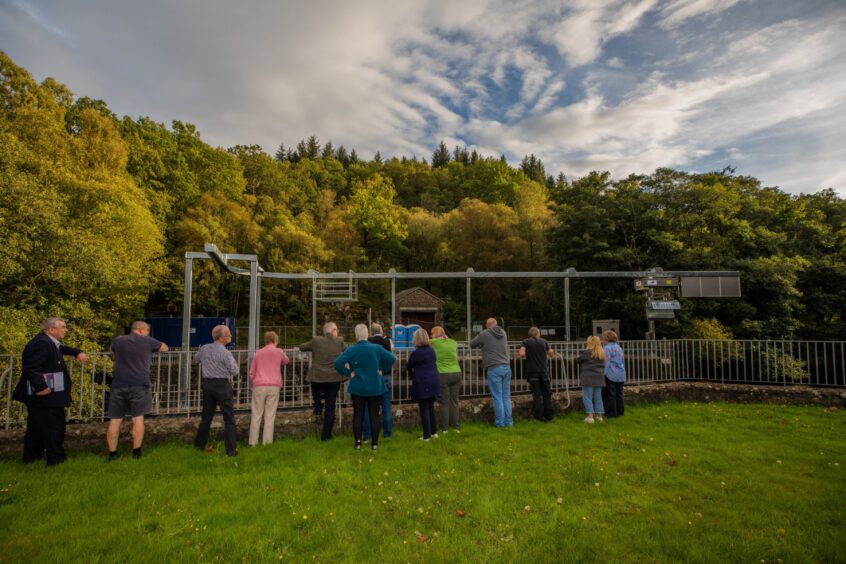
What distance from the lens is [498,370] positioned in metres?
7.85

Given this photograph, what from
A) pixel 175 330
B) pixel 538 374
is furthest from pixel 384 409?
pixel 175 330

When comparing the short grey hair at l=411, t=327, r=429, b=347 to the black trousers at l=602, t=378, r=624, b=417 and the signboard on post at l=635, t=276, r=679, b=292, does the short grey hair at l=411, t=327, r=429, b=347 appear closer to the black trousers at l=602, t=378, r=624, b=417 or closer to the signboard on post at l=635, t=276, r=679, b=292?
the black trousers at l=602, t=378, r=624, b=417

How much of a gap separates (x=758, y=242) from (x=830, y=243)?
2.96 m

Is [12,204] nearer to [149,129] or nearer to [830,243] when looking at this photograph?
[149,129]

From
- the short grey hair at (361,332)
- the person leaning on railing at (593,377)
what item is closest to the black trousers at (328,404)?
the short grey hair at (361,332)

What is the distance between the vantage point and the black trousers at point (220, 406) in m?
6.22

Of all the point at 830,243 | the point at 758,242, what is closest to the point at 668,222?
the point at 758,242

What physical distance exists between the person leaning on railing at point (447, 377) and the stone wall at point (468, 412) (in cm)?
73

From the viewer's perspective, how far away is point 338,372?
688cm

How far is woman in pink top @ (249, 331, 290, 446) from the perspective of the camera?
6715mm

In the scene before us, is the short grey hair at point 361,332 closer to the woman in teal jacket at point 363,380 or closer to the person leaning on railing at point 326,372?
the woman in teal jacket at point 363,380

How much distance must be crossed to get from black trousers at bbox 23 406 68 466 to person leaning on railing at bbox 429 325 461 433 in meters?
5.38

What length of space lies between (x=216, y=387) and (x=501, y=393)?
4.80 m

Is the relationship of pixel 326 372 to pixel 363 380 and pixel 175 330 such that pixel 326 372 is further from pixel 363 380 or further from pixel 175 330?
pixel 175 330
